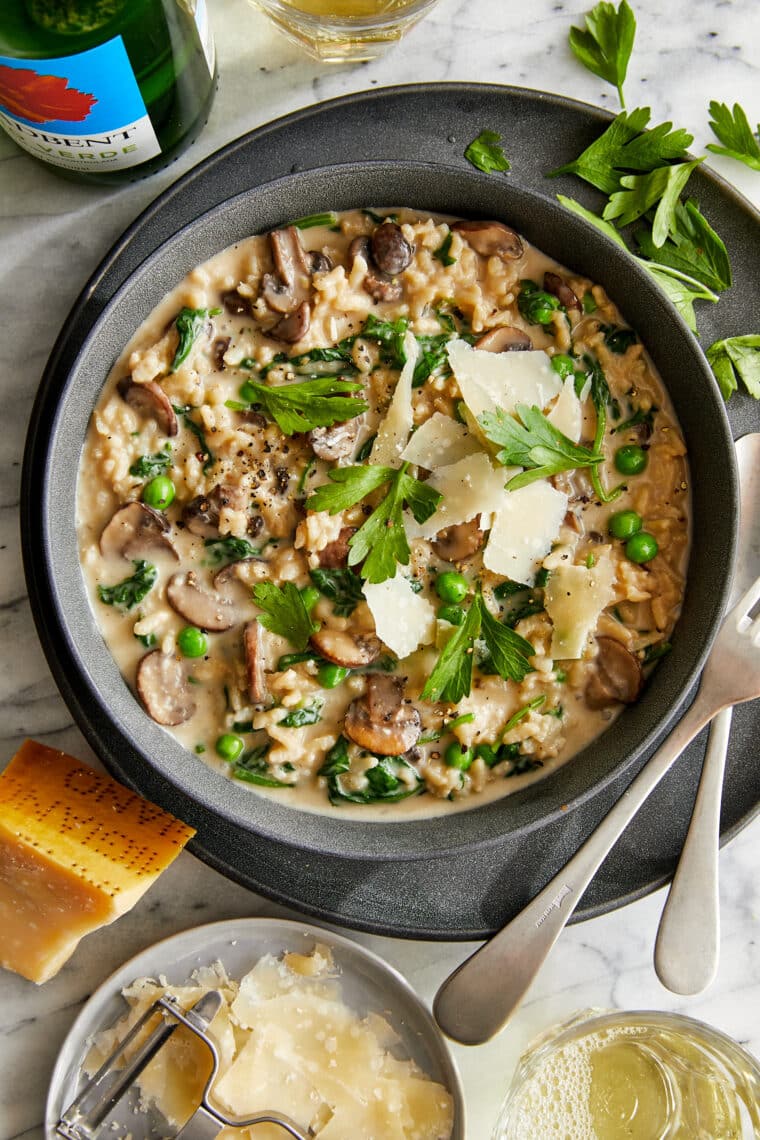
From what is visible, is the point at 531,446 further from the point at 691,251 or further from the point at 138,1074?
the point at 138,1074

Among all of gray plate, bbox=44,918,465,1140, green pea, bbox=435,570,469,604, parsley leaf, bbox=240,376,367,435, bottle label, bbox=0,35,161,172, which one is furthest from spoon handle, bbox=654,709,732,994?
bottle label, bbox=0,35,161,172

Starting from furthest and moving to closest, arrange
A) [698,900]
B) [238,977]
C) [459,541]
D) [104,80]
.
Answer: [238,977] < [698,900] < [459,541] < [104,80]

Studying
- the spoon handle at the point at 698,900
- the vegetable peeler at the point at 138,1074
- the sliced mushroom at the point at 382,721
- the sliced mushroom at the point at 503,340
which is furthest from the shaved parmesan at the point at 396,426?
the vegetable peeler at the point at 138,1074

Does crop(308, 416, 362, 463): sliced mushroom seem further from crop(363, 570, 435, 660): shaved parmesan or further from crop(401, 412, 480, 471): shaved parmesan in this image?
crop(363, 570, 435, 660): shaved parmesan

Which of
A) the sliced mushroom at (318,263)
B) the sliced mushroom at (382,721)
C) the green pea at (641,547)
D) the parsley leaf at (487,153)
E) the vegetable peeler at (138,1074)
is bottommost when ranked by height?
the vegetable peeler at (138,1074)

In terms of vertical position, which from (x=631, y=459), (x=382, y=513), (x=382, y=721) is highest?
(x=382, y=513)

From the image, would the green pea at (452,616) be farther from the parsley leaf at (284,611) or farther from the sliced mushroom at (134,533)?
the sliced mushroom at (134,533)

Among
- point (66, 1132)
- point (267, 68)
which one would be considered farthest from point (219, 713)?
point (267, 68)

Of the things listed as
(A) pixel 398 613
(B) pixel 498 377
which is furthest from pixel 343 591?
(B) pixel 498 377
